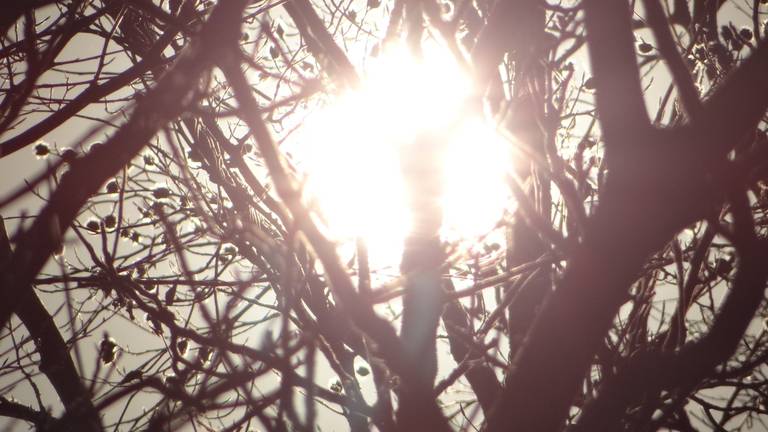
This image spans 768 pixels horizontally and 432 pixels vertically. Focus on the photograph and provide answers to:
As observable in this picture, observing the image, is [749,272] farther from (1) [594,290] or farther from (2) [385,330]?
(2) [385,330]

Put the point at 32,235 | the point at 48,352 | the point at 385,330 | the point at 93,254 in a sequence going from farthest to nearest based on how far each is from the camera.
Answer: the point at 48,352 → the point at 93,254 → the point at 385,330 → the point at 32,235

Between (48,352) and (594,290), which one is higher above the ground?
(48,352)

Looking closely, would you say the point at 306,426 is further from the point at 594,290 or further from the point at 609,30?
the point at 609,30

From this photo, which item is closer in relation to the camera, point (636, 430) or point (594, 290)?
point (594, 290)

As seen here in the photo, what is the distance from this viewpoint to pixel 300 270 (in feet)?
7.84

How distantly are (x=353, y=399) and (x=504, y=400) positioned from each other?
0.54 m

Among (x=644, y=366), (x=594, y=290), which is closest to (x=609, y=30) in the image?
(x=594, y=290)

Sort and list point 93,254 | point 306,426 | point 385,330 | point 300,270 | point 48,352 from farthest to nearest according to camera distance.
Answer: point 48,352 < point 300,270 < point 93,254 < point 385,330 < point 306,426

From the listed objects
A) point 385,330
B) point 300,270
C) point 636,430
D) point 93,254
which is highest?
point 300,270

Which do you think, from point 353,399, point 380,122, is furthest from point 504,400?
point 380,122

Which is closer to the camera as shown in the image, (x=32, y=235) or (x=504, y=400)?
(x=32, y=235)

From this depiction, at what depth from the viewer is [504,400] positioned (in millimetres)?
1426

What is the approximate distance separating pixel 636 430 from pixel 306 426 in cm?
128

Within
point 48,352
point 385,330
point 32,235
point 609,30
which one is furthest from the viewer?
point 48,352
